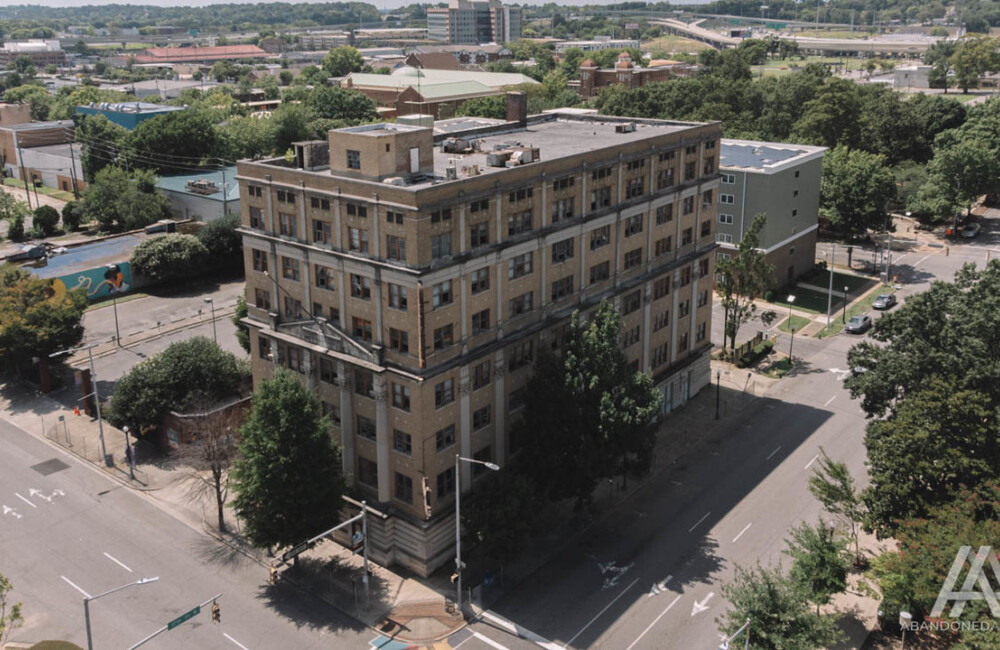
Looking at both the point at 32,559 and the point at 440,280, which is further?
the point at 32,559

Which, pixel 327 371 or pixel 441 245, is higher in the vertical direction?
pixel 441 245

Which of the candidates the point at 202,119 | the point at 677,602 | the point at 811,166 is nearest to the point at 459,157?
the point at 677,602

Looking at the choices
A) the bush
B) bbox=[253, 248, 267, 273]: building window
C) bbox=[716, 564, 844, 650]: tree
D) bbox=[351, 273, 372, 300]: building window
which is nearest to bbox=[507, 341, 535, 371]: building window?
bbox=[351, 273, 372, 300]: building window

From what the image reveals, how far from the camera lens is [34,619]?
1939 inches

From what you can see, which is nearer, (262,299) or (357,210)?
(357,210)

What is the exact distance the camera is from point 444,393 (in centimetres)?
5228

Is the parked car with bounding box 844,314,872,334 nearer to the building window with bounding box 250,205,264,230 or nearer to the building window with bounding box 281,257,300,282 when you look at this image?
the building window with bounding box 281,257,300,282

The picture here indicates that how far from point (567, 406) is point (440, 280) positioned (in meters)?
11.0

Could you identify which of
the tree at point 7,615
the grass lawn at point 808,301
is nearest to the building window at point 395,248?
the tree at point 7,615

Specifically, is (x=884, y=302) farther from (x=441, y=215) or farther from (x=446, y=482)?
(x=441, y=215)

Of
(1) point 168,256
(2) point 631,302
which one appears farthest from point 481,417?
(1) point 168,256

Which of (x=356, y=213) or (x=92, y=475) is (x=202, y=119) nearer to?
(x=92, y=475)

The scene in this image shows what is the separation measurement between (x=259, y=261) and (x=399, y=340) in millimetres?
A: 13432

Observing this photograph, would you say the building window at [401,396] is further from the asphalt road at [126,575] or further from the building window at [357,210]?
the asphalt road at [126,575]
